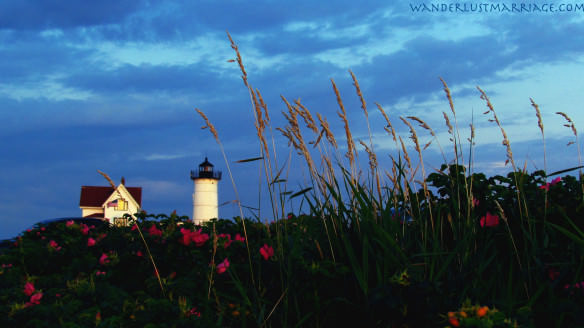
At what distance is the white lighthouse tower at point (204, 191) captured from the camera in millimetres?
43531

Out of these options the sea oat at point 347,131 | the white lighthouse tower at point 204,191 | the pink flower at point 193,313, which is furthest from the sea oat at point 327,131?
the white lighthouse tower at point 204,191

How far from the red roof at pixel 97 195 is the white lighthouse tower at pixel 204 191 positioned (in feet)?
16.9

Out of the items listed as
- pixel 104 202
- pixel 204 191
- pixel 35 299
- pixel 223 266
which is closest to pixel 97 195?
pixel 104 202

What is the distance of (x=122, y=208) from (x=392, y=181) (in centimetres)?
4155

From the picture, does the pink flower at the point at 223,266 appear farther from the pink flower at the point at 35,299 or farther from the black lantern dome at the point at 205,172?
the black lantern dome at the point at 205,172

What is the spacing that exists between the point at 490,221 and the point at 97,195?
44.5 meters

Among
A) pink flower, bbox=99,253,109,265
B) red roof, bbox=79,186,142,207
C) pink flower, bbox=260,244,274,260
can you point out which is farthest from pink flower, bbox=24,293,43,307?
red roof, bbox=79,186,142,207

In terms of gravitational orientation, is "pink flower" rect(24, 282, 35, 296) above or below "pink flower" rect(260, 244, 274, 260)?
below

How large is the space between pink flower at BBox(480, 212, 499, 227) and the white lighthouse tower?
40.2 metres

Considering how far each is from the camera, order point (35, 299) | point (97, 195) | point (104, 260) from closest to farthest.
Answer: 1. point (35, 299)
2. point (104, 260)
3. point (97, 195)

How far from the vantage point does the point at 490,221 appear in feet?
13.1

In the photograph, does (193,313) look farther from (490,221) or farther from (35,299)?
(490,221)

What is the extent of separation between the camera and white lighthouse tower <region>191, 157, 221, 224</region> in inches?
1714

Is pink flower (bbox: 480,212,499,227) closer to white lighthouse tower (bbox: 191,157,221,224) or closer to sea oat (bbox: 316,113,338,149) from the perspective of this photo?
sea oat (bbox: 316,113,338,149)
